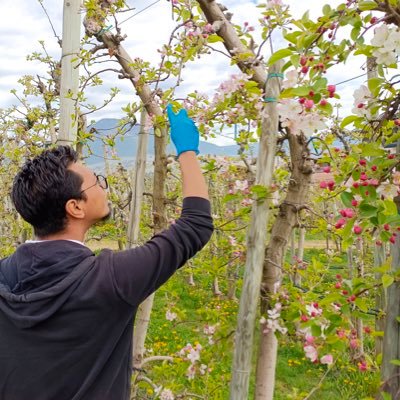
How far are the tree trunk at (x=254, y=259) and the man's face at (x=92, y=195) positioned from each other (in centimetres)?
58

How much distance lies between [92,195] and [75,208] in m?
0.07

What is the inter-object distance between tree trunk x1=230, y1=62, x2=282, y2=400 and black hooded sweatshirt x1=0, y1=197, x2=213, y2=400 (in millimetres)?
379

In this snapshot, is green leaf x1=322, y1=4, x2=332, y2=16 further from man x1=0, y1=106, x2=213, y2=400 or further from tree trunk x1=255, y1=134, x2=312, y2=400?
tree trunk x1=255, y1=134, x2=312, y2=400

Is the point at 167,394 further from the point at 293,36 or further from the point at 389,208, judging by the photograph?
the point at 293,36

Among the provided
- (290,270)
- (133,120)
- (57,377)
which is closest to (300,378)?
(290,270)

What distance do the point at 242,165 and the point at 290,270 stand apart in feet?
1.97

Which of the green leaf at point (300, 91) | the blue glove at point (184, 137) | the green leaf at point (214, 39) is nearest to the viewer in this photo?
the green leaf at point (300, 91)

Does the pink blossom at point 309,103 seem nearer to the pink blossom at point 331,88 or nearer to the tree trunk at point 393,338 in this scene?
the pink blossom at point 331,88

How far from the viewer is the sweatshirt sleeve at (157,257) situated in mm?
1148

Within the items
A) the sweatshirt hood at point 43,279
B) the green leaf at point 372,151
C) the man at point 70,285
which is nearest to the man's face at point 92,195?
the man at point 70,285

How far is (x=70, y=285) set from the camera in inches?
45.7

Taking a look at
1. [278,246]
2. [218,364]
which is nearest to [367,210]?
[278,246]

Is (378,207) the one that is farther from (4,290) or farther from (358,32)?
(4,290)

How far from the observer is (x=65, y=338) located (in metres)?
1.18
